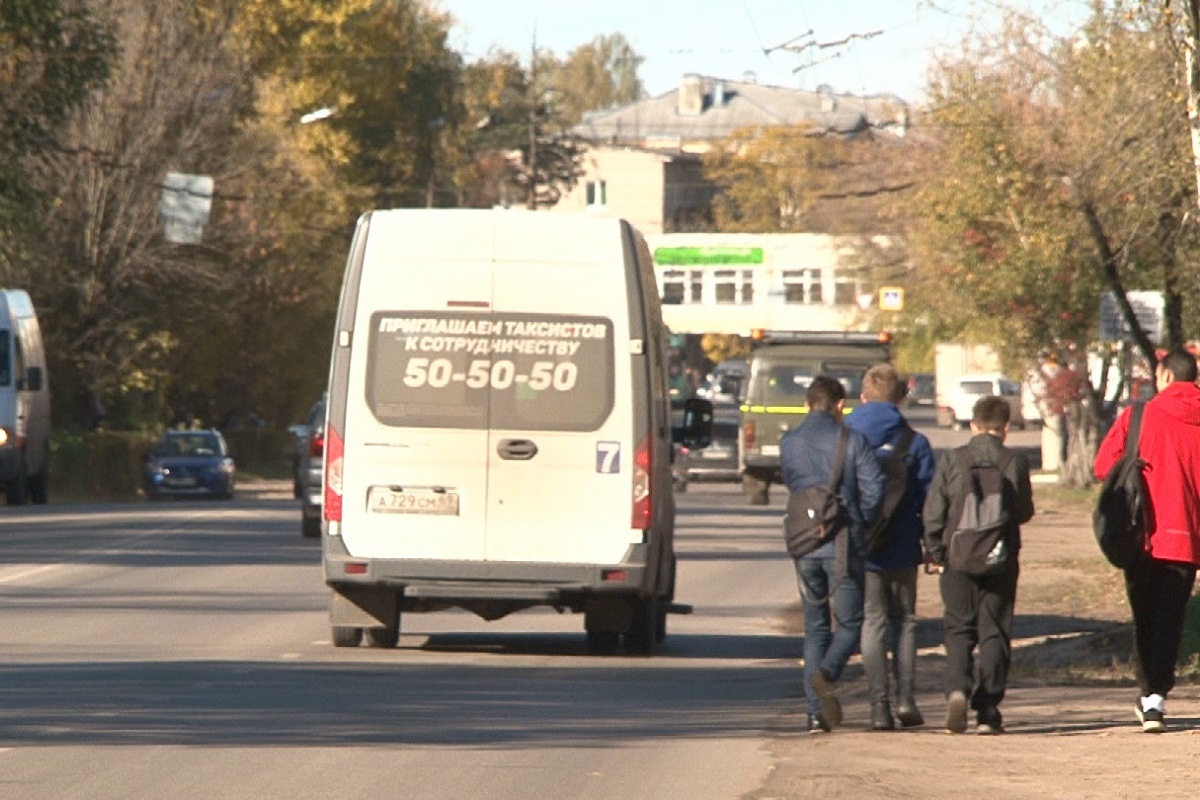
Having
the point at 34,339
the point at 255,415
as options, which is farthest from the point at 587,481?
the point at 255,415

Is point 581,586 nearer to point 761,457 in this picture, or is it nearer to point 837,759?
point 837,759

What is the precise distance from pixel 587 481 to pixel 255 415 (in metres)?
48.0

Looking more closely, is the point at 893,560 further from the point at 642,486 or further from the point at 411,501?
the point at 411,501

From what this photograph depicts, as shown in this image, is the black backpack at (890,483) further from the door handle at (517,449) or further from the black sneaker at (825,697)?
the door handle at (517,449)

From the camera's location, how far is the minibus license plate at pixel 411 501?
15102 millimetres

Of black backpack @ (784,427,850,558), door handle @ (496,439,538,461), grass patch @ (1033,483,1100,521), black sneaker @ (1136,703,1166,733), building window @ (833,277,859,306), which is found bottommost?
grass patch @ (1033,483,1100,521)

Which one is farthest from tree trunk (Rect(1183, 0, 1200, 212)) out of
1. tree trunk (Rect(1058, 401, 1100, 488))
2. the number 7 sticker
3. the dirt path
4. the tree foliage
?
tree trunk (Rect(1058, 401, 1100, 488))

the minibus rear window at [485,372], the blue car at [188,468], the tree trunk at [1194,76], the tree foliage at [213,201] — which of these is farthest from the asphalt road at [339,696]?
the blue car at [188,468]

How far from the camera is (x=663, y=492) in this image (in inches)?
613

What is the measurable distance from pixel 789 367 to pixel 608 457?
2389cm

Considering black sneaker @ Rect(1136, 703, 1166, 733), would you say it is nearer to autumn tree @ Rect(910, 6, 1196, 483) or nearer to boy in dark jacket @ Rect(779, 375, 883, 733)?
boy in dark jacket @ Rect(779, 375, 883, 733)

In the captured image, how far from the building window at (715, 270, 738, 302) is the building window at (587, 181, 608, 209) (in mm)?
25757

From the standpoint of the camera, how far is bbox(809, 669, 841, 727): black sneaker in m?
11.9

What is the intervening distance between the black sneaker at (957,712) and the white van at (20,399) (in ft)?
82.5
